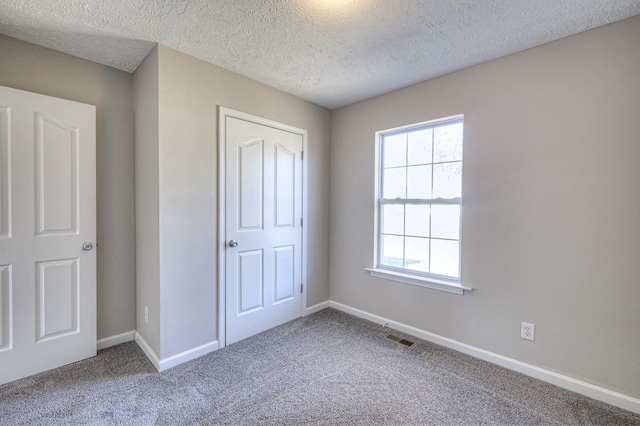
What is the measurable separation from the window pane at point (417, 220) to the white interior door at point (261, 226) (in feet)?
3.76

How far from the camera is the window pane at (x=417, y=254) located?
2.73 metres

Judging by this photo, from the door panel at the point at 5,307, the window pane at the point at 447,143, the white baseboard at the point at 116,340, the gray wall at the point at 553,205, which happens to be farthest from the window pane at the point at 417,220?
the door panel at the point at 5,307

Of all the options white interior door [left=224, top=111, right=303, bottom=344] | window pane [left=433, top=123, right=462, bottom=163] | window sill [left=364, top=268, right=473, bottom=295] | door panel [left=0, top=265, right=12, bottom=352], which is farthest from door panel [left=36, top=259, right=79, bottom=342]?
window pane [left=433, top=123, right=462, bottom=163]

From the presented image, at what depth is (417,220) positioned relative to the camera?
2.80 meters

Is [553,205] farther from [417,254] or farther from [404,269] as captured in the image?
[404,269]

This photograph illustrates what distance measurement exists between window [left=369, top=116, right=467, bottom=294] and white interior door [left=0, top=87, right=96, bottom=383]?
2573mm

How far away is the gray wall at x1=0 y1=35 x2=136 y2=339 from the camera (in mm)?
2283

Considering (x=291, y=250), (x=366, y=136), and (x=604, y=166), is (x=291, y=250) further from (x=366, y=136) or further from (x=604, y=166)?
(x=604, y=166)

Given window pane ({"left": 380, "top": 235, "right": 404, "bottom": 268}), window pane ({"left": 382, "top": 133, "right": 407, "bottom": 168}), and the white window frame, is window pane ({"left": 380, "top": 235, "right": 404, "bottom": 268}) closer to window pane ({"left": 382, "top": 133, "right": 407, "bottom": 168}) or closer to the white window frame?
the white window frame

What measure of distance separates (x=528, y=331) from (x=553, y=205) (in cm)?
94

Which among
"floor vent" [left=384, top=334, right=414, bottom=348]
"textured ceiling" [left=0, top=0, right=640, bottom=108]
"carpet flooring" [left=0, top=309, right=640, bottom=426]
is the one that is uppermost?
"textured ceiling" [left=0, top=0, right=640, bottom=108]

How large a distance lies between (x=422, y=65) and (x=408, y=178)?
1.01 meters

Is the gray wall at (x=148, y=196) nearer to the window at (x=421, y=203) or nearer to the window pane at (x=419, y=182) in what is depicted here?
the window at (x=421, y=203)

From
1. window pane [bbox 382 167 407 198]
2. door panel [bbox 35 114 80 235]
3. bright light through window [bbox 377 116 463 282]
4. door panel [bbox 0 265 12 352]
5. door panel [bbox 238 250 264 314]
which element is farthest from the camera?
window pane [bbox 382 167 407 198]
